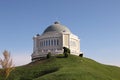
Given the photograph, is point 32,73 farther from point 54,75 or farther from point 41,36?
point 41,36

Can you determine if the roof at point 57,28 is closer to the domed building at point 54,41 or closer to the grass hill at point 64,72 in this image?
the domed building at point 54,41

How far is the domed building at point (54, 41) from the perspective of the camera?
96.0 metres

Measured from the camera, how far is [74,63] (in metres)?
68.6

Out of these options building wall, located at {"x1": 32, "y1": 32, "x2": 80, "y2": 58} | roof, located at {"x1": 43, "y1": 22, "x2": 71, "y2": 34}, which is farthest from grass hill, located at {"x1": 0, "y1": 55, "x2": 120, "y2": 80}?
roof, located at {"x1": 43, "y1": 22, "x2": 71, "y2": 34}

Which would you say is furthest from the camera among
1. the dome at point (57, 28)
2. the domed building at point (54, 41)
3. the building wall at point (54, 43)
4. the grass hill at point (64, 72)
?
the dome at point (57, 28)

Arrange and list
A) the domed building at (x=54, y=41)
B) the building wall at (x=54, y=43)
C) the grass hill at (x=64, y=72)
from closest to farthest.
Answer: the grass hill at (x=64, y=72), the domed building at (x=54, y=41), the building wall at (x=54, y=43)

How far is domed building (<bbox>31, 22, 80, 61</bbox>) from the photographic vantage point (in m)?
96.0

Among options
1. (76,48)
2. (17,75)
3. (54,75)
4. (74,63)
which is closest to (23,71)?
(17,75)

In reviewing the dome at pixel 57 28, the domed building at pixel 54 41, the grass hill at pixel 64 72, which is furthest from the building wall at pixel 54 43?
the grass hill at pixel 64 72

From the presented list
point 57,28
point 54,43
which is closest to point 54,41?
point 54,43

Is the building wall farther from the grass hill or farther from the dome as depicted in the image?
the grass hill

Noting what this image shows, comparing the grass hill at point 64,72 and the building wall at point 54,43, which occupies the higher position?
the building wall at point 54,43

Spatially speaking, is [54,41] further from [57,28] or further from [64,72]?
[64,72]

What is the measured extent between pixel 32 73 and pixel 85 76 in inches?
695
